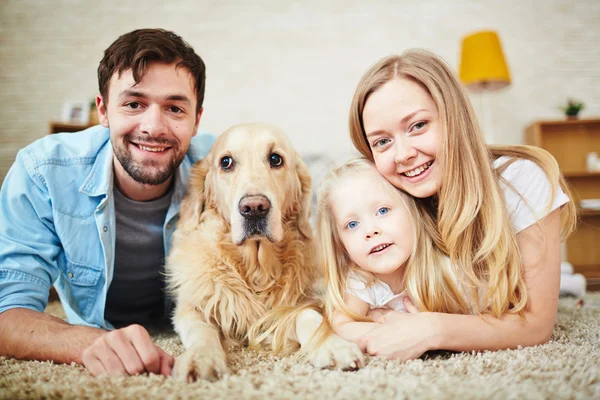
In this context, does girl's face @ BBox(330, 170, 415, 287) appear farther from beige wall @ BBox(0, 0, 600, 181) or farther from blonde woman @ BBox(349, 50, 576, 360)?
beige wall @ BBox(0, 0, 600, 181)

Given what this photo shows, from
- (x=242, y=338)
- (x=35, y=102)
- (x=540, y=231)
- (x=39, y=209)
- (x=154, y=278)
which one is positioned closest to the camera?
(x=540, y=231)

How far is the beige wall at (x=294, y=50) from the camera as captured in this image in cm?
445

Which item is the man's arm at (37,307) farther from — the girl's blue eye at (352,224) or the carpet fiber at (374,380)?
the girl's blue eye at (352,224)

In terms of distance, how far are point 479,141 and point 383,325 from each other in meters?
0.66

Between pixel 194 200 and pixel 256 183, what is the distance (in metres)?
0.35

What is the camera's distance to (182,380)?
3.26 feet

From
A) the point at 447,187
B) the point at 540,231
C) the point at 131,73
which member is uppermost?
the point at 131,73

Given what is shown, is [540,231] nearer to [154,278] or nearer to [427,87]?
[427,87]

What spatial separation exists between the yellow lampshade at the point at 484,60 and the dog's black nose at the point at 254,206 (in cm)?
337

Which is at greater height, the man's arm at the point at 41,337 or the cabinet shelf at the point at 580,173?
the cabinet shelf at the point at 580,173

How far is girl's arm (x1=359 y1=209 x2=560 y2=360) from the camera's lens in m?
1.12

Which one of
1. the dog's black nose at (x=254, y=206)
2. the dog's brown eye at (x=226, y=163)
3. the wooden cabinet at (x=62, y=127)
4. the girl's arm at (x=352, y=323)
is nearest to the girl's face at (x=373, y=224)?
the girl's arm at (x=352, y=323)

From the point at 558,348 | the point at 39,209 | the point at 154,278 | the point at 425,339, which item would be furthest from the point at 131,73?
the point at 558,348

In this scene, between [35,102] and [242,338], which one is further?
[35,102]
